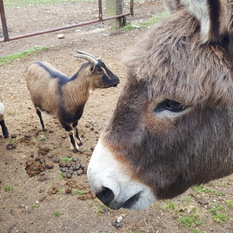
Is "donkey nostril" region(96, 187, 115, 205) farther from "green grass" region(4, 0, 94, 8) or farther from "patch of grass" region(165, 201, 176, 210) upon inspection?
"green grass" region(4, 0, 94, 8)

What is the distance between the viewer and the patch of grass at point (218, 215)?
3641 millimetres

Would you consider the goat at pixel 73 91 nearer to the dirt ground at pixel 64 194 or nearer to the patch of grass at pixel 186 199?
the dirt ground at pixel 64 194

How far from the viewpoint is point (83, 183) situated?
436 centimetres

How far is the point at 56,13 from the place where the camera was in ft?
49.8

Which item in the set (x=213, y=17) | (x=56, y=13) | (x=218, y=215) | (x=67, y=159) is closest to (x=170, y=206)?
(x=218, y=215)

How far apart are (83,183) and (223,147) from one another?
2755 millimetres

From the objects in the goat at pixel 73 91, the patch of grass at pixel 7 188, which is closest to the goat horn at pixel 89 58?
the goat at pixel 73 91

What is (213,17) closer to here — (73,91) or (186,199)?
(186,199)

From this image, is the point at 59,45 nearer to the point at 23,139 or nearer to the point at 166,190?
the point at 23,139

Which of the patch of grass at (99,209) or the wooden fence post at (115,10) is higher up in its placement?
the wooden fence post at (115,10)

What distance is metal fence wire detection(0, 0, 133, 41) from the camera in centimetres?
1130

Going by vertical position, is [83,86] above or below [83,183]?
above

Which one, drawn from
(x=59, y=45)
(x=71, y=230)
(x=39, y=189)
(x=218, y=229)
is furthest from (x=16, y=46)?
(x=218, y=229)

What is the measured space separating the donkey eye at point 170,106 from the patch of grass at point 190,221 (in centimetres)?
222
